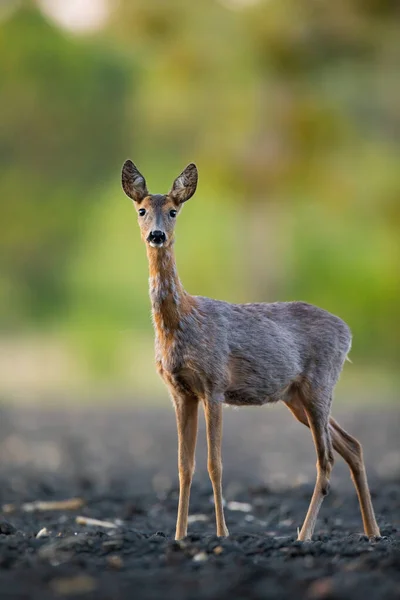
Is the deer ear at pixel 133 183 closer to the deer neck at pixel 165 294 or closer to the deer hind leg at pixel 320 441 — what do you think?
the deer neck at pixel 165 294

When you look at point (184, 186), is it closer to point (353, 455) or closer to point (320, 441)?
point (320, 441)

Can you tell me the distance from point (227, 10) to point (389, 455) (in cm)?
1397

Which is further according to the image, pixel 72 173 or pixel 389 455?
pixel 72 173

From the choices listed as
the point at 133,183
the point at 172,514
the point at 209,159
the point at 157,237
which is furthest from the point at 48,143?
the point at 157,237

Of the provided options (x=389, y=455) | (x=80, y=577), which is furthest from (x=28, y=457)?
(x=80, y=577)

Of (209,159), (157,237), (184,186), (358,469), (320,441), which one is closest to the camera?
(157,237)

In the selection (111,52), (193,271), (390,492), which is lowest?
(390,492)

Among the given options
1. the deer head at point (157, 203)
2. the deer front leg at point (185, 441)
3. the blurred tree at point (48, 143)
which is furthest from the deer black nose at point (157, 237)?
the blurred tree at point (48, 143)

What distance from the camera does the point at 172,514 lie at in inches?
340

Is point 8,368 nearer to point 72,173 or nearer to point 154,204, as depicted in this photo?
point 72,173

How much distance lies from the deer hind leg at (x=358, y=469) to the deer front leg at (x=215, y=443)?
100 centimetres

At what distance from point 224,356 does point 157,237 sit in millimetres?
803

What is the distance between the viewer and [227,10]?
2400 cm

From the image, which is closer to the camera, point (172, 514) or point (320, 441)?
point (320, 441)
